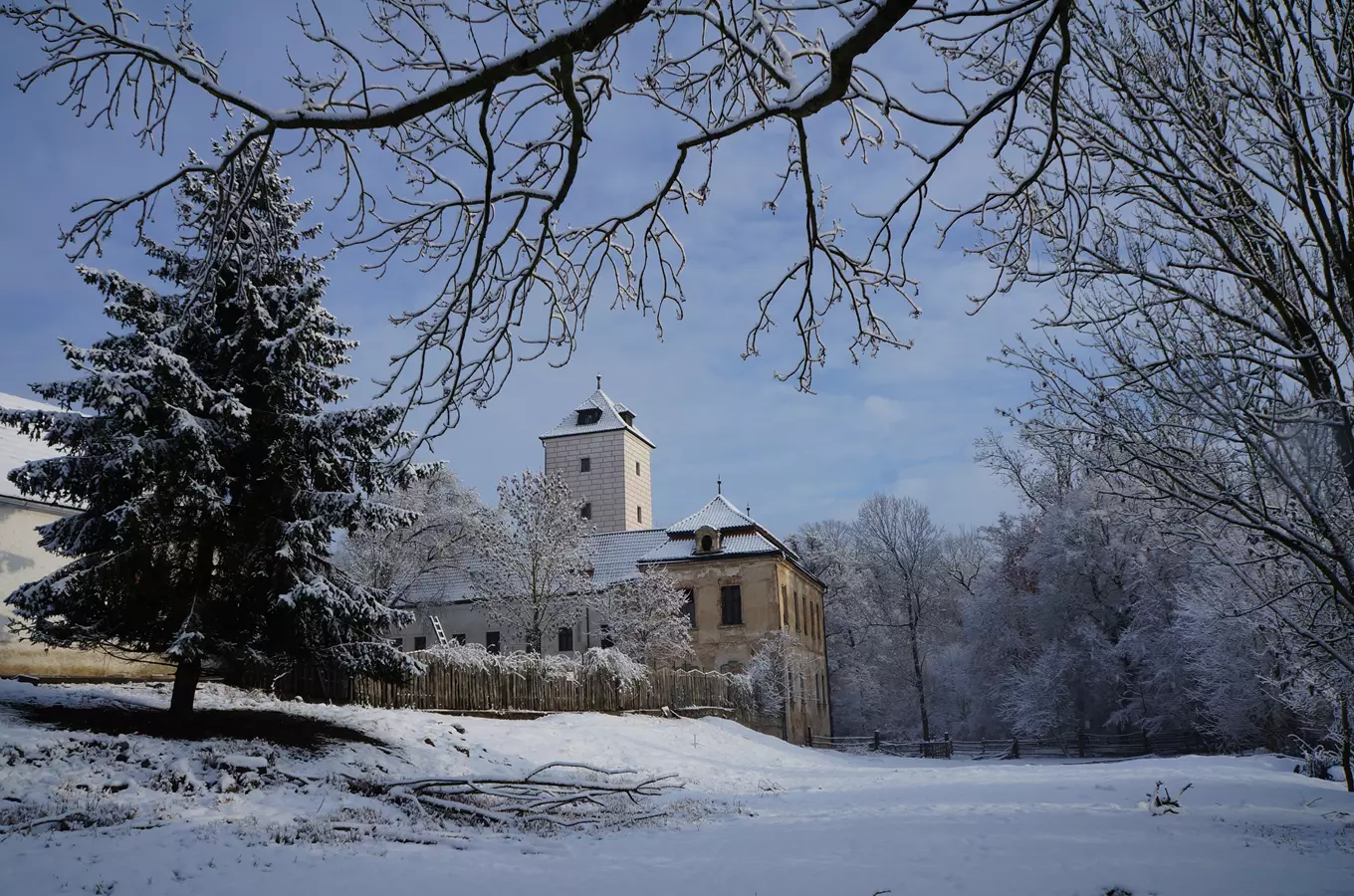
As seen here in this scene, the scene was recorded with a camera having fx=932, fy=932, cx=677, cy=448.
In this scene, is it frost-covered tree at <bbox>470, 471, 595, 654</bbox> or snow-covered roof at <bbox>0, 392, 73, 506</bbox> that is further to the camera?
frost-covered tree at <bbox>470, 471, 595, 654</bbox>

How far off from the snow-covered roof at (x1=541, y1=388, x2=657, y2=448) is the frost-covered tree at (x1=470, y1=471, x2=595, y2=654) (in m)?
12.9

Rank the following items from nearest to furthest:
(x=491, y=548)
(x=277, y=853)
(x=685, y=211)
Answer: (x=685, y=211) → (x=277, y=853) → (x=491, y=548)


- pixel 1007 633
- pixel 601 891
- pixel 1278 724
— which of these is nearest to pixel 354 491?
pixel 601 891

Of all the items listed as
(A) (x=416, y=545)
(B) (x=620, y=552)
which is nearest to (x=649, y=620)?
(B) (x=620, y=552)

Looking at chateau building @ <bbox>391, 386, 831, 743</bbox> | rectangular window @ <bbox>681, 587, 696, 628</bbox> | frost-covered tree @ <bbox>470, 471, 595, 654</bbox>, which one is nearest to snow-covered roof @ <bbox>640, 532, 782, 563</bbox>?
chateau building @ <bbox>391, 386, 831, 743</bbox>

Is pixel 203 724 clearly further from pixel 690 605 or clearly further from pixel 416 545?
pixel 690 605

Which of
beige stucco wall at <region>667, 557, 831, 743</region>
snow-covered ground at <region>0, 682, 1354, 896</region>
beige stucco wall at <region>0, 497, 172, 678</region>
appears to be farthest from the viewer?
beige stucco wall at <region>667, 557, 831, 743</region>

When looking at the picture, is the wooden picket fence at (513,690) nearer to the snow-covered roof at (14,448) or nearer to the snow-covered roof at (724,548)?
the snow-covered roof at (724,548)

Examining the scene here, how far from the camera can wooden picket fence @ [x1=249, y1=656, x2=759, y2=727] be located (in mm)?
16797

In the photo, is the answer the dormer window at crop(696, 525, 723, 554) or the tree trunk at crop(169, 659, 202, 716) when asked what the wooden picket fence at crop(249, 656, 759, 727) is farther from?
the dormer window at crop(696, 525, 723, 554)

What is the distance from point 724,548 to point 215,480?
2629 cm

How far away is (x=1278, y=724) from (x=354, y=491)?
82.5 feet

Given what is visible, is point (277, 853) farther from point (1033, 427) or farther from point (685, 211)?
point (1033, 427)

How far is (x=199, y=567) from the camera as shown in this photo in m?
13.2
